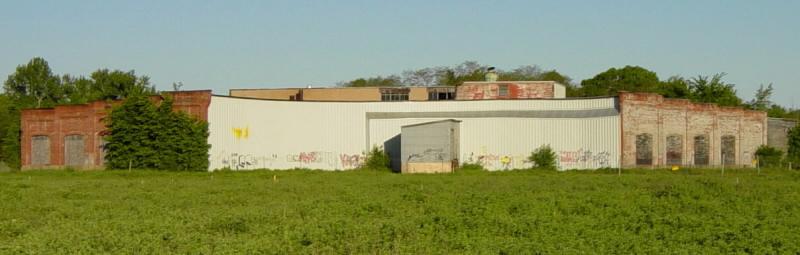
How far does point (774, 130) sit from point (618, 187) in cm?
3808

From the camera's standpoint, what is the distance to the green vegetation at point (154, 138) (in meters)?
53.7

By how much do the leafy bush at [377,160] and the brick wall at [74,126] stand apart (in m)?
10.7

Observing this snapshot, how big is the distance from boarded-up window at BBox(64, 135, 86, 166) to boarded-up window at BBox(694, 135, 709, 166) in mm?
38949

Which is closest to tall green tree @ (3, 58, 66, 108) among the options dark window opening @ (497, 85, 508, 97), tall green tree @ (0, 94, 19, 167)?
tall green tree @ (0, 94, 19, 167)

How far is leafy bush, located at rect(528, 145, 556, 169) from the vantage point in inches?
2200

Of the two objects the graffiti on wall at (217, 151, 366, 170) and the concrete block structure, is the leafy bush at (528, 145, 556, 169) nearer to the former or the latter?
the concrete block structure

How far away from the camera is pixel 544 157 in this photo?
56.0 meters

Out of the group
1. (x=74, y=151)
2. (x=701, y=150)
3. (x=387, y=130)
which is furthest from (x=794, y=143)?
(x=74, y=151)

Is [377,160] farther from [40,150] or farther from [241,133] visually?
[40,150]

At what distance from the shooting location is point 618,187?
1367 inches

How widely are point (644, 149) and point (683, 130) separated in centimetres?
412

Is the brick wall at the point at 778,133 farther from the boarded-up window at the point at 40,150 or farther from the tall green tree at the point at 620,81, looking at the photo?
the boarded-up window at the point at 40,150

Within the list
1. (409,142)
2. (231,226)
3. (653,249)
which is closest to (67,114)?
(409,142)

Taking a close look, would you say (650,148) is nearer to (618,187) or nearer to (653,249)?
(618,187)
